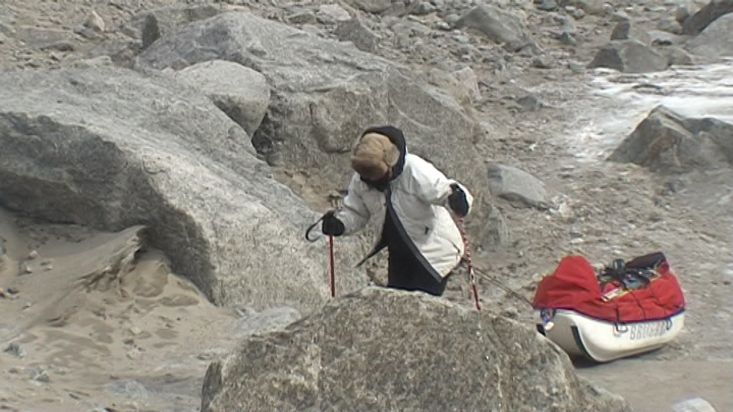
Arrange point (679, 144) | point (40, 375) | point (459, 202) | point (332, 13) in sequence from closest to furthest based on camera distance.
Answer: point (40, 375)
point (459, 202)
point (679, 144)
point (332, 13)

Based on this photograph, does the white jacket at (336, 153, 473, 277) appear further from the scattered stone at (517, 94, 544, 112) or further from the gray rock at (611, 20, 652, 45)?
the gray rock at (611, 20, 652, 45)

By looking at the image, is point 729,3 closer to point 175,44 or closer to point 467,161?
point 467,161

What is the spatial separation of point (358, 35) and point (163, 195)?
23.4 feet

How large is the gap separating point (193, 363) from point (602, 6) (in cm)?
1421

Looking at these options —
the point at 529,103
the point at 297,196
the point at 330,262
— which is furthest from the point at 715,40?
the point at 330,262

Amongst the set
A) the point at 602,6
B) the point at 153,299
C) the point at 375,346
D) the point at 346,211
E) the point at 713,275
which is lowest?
the point at 602,6

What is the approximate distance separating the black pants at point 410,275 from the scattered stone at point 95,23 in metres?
7.64

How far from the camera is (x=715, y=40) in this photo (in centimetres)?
1778

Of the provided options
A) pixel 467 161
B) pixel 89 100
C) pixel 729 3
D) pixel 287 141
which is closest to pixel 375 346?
pixel 89 100

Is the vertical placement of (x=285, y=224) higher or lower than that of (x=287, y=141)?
higher

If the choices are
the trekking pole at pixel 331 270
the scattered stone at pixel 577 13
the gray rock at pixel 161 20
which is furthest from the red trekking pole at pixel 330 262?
the scattered stone at pixel 577 13

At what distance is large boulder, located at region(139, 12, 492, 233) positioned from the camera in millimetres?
10984

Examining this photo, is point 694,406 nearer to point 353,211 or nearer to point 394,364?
point 353,211

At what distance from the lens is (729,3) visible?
18.3 meters
